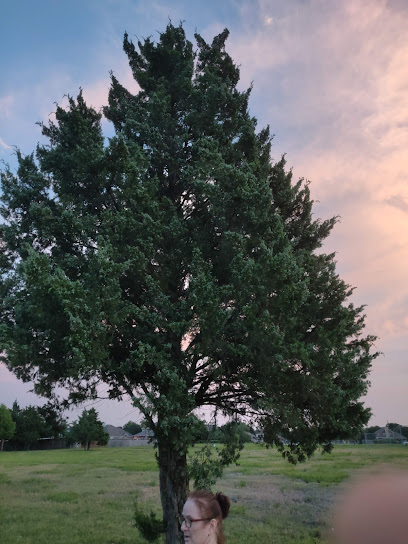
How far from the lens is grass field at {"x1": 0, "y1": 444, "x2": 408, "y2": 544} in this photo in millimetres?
15758

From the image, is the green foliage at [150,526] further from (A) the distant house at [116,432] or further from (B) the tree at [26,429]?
(A) the distant house at [116,432]

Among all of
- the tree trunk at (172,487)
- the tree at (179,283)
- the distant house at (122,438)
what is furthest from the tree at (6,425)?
the tree trunk at (172,487)

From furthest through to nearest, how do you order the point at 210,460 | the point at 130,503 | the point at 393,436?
the point at 130,503 < the point at 210,460 < the point at 393,436

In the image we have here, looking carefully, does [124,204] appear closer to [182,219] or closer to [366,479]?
[182,219]

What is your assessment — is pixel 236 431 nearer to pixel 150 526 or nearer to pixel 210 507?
pixel 150 526

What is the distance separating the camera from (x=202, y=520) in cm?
355

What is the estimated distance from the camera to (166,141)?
15.0 m

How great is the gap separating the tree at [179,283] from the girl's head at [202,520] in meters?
6.65

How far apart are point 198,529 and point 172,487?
9.42 metres

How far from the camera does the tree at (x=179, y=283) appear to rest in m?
10.7

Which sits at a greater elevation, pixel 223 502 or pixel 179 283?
pixel 179 283

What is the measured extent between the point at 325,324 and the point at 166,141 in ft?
28.0

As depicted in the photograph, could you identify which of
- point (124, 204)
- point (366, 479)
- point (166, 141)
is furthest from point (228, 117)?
point (366, 479)

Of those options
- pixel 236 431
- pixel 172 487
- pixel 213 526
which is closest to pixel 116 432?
pixel 236 431
